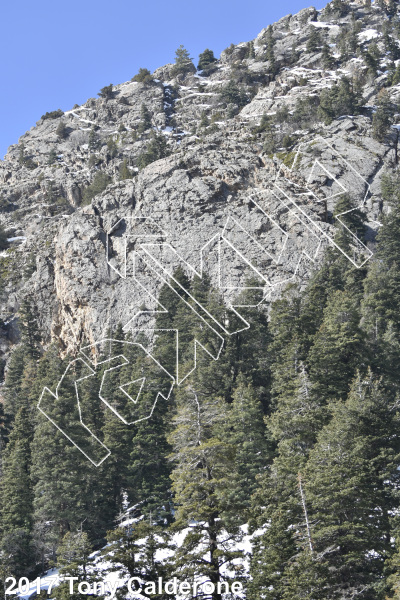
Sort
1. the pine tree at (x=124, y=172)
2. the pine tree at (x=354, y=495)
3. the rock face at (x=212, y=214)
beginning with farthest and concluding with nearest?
the pine tree at (x=124, y=172) → the rock face at (x=212, y=214) → the pine tree at (x=354, y=495)

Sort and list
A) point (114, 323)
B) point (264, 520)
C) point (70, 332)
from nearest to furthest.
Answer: point (264, 520) → point (114, 323) → point (70, 332)

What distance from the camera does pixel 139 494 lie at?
3475 cm

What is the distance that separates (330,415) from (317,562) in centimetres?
998

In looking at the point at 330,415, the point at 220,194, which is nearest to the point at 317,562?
the point at 330,415

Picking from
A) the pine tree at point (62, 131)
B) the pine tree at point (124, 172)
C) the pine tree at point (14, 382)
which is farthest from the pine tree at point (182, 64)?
the pine tree at point (14, 382)

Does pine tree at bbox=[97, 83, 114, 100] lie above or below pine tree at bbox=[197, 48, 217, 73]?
below

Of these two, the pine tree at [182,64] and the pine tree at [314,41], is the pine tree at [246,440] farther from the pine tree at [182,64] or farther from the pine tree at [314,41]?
the pine tree at [182,64]

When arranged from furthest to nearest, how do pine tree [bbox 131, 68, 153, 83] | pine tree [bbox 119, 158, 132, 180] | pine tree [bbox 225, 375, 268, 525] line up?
pine tree [bbox 131, 68, 153, 83] → pine tree [bbox 119, 158, 132, 180] → pine tree [bbox 225, 375, 268, 525]

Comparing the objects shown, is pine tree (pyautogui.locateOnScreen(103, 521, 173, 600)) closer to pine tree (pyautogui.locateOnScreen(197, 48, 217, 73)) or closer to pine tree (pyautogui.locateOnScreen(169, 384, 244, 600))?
pine tree (pyautogui.locateOnScreen(169, 384, 244, 600))

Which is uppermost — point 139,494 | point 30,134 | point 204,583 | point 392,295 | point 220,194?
point 30,134

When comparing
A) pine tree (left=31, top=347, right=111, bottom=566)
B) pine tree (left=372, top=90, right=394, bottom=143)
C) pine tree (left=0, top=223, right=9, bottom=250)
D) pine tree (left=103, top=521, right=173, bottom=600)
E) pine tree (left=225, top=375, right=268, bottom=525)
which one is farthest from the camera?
pine tree (left=0, top=223, right=9, bottom=250)

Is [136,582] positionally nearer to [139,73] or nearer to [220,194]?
[220,194]

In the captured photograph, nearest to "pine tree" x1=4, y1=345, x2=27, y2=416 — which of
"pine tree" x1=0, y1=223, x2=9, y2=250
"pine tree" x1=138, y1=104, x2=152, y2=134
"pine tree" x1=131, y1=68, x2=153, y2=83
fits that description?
"pine tree" x1=0, y1=223, x2=9, y2=250

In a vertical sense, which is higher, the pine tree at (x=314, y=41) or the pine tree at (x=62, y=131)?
the pine tree at (x=62, y=131)
